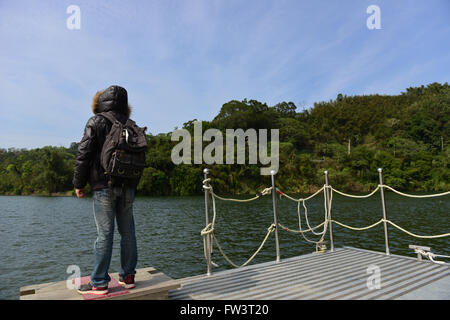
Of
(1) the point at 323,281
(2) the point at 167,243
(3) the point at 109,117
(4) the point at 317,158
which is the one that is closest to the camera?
(3) the point at 109,117

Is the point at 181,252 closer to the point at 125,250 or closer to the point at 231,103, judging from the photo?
the point at 125,250

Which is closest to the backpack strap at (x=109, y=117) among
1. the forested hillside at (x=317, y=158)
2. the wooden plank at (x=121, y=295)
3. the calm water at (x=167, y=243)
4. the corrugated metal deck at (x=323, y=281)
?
the wooden plank at (x=121, y=295)

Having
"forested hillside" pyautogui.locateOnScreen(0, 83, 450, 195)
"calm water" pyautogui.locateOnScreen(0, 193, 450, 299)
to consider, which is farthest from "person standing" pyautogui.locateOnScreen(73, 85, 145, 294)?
"forested hillside" pyautogui.locateOnScreen(0, 83, 450, 195)

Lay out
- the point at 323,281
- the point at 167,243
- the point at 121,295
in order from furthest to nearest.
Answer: the point at 167,243, the point at 323,281, the point at 121,295

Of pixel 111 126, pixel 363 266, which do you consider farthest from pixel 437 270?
pixel 111 126

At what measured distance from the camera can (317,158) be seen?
47938 mm

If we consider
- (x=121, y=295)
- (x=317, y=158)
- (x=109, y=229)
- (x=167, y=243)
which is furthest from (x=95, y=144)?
(x=317, y=158)

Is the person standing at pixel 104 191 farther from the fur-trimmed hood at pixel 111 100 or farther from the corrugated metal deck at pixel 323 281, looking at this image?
the corrugated metal deck at pixel 323 281

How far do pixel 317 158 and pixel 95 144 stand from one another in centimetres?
4883

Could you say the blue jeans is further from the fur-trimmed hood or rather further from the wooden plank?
the fur-trimmed hood

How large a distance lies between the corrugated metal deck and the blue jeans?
57 centimetres

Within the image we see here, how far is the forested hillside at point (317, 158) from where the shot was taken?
36.7m

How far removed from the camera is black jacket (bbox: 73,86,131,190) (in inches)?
75.8

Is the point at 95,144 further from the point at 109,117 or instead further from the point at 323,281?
the point at 323,281
